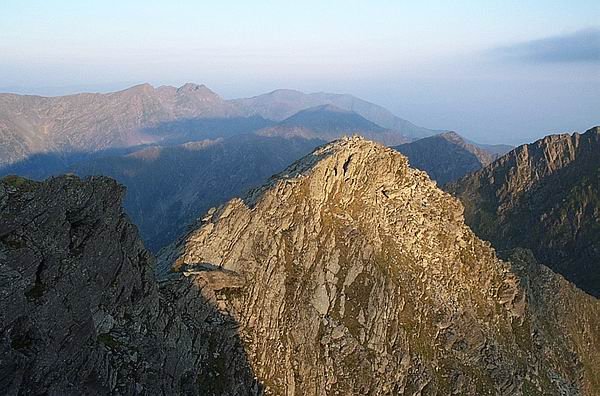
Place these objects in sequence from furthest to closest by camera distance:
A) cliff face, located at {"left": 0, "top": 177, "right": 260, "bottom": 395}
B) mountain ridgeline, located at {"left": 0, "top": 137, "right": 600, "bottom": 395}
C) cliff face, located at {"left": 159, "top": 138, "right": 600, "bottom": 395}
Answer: cliff face, located at {"left": 159, "top": 138, "right": 600, "bottom": 395} < mountain ridgeline, located at {"left": 0, "top": 137, "right": 600, "bottom": 395} < cliff face, located at {"left": 0, "top": 177, "right": 260, "bottom": 395}

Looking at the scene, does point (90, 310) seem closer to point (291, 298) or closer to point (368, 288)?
point (291, 298)

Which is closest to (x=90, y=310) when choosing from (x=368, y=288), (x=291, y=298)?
(x=291, y=298)

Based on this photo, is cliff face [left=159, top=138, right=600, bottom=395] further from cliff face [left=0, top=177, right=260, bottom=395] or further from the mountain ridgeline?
cliff face [left=0, top=177, right=260, bottom=395]

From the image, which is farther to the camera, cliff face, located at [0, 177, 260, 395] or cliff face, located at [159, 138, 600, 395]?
cliff face, located at [159, 138, 600, 395]

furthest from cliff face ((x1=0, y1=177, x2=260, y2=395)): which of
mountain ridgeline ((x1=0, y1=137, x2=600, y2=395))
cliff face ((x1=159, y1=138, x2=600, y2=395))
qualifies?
cliff face ((x1=159, y1=138, x2=600, y2=395))

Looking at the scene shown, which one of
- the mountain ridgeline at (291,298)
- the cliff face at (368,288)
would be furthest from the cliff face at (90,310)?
the cliff face at (368,288)

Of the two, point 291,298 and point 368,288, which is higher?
point 291,298

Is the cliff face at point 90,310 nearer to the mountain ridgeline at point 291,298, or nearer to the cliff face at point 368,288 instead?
the mountain ridgeline at point 291,298
